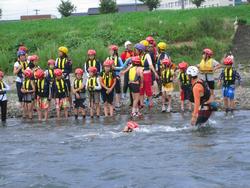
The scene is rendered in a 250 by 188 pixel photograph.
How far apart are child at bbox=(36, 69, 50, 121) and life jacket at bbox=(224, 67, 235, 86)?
515 centimetres

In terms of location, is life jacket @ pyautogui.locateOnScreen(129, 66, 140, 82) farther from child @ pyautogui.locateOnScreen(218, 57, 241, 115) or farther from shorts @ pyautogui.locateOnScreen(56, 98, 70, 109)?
child @ pyautogui.locateOnScreen(218, 57, 241, 115)

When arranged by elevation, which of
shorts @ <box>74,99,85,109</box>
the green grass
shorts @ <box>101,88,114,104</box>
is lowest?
shorts @ <box>74,99,85,109</box>

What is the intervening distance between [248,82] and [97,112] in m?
8.93

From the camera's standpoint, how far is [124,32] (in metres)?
36.8

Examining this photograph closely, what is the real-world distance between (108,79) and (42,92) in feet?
6.52

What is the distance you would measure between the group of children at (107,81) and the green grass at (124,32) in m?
11.9

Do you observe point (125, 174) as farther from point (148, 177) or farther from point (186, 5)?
point (186, 5)

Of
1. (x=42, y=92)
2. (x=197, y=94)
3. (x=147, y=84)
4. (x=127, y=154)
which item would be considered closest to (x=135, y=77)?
(x=147, y=84)

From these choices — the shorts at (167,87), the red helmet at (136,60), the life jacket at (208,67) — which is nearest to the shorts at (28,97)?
the red helmet at (136,60)

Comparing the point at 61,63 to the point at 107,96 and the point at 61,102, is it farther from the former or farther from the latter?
the point at 107,96

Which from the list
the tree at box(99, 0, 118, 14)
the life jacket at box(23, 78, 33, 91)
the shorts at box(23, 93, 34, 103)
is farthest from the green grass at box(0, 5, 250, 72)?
the life jacket at box(23, 78, 33, 91)

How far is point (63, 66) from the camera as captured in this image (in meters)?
17.3

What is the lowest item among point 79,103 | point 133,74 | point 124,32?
point 79,103

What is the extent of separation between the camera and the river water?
33.4 ft
